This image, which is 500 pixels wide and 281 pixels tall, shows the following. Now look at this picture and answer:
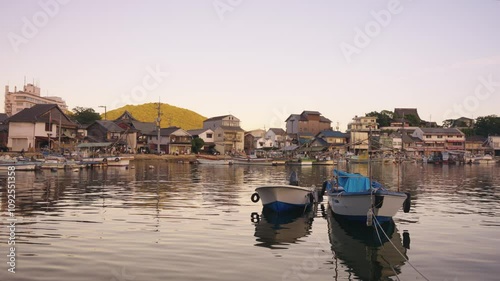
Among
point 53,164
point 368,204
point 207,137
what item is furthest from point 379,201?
point 207,137

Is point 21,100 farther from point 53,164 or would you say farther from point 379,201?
point 379,201

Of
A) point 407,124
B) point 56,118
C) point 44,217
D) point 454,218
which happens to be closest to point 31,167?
point 56,118

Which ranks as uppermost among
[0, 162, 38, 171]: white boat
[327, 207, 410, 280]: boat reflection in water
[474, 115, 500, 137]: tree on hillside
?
[474, 115, 500, 137]: tree on hillside

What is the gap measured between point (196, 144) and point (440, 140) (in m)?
69.6

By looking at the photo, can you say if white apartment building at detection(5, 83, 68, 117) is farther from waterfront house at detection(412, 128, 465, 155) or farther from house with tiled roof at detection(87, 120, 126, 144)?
waterfront house at detection(412, 128, 465, 155)

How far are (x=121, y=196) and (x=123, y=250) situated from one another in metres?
15.2

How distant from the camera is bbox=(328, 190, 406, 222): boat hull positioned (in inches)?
690

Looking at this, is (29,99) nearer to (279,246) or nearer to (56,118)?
(56,118)

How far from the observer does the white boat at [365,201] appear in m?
17.5

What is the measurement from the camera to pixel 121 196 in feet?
92.3

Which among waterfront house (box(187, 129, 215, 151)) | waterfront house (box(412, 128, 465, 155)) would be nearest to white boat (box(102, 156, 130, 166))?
waterfront house (box(187, 129, 215, 151))

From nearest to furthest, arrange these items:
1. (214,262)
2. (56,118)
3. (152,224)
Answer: (214,262)
(152,224)
(56,118)

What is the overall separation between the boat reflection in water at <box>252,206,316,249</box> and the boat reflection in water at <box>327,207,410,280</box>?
1.29 meters

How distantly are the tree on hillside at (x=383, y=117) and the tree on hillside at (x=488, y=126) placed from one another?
26231mm
